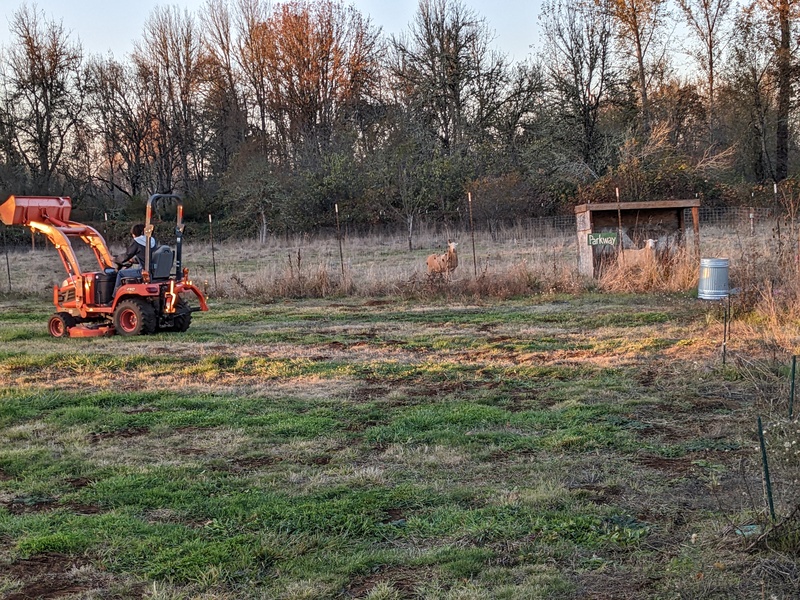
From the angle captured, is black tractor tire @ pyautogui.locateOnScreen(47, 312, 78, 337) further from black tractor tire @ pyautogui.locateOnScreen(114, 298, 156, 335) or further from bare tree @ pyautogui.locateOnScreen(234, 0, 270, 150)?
bare tree @ pyautogui.locateOnScreen(234, 0, 270, 150)

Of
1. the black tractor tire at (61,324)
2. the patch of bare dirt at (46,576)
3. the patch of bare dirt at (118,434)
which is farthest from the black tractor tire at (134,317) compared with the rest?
the patch of bare dirt at (46,576)

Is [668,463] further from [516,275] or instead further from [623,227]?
[623,227]

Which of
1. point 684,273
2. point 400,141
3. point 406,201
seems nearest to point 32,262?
point 406,201

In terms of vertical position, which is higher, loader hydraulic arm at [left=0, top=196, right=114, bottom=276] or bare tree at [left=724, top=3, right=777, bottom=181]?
bare tree at [left=724, top=3, right=777, bottom=181]

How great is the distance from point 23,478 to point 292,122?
37.9 meters

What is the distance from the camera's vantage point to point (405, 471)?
484 centimetres

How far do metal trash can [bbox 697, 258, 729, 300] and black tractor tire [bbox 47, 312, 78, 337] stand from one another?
9475 millimetres

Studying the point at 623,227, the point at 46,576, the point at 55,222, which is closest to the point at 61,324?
the point at 55,222

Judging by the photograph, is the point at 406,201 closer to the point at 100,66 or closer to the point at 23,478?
the point at 100,66

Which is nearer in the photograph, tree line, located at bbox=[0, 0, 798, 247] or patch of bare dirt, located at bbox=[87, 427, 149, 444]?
patch of bare dirt, located at bbox=[87, 427, 149, 444]

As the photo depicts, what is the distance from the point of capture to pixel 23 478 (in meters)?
4.90

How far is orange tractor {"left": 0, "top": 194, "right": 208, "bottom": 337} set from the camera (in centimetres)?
1086

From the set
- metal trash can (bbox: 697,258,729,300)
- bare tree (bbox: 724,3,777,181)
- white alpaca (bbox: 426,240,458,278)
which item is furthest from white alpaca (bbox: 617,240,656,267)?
bare tree (bbox: 724,3,777,181)

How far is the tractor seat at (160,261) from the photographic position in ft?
35.9
